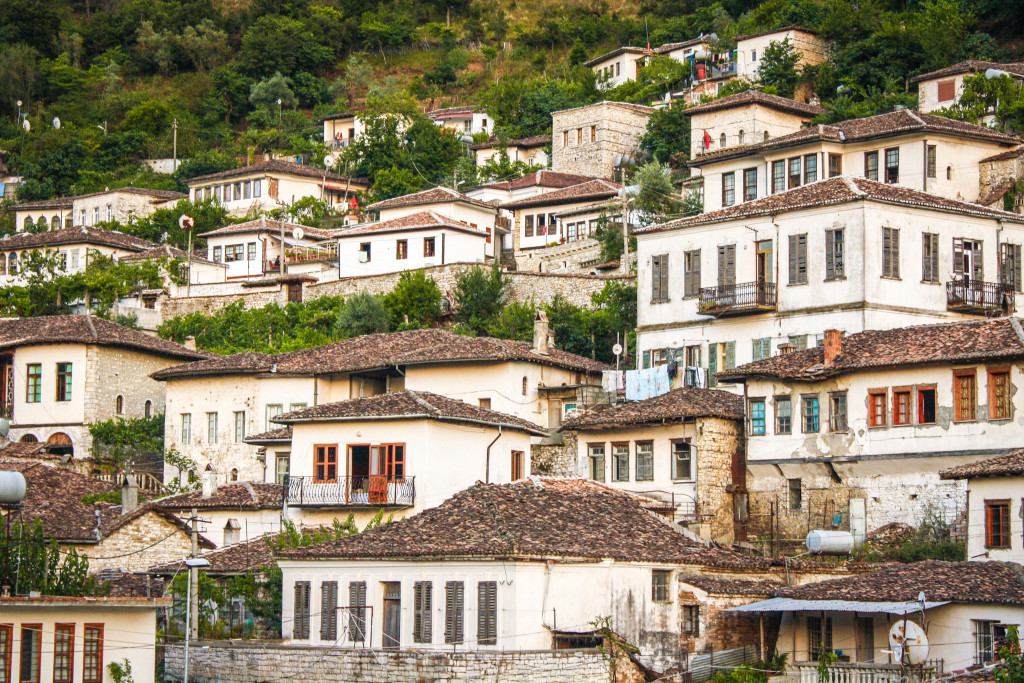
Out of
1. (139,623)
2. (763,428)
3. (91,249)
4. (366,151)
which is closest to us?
(139,623)

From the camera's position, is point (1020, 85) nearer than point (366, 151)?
Yes

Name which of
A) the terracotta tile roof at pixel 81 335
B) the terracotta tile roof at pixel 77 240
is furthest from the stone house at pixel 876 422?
the terracotta tile roof at pixel 77 240

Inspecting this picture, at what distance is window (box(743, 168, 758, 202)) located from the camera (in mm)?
60312

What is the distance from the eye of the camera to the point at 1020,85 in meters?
64.5

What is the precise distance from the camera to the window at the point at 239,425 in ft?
186

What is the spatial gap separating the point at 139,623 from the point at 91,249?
170 feet

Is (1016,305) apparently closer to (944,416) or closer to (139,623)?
(944,416)

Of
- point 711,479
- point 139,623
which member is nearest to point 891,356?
point 711,479

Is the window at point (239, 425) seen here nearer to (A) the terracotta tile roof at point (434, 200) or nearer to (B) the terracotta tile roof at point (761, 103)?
(A) the terracotta tile roof at point (434, 200)

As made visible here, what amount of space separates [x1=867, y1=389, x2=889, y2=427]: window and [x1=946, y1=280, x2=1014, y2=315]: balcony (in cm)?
837

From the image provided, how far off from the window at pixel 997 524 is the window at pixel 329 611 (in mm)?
13621

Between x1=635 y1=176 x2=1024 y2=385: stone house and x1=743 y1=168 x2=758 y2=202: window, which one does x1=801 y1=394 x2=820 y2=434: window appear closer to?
x1=635 y1=176 x2=1024 y2=385: stone house

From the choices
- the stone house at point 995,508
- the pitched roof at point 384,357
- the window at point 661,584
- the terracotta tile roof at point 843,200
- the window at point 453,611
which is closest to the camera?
the window at point 453,611

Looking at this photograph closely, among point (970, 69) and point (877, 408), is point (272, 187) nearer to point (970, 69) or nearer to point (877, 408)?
point (970, 69)
